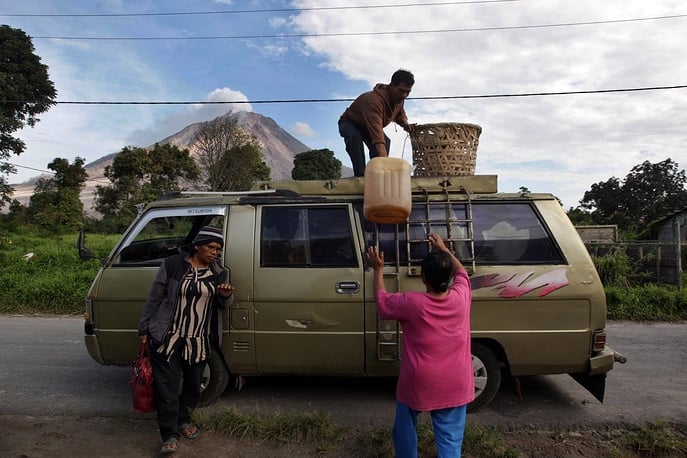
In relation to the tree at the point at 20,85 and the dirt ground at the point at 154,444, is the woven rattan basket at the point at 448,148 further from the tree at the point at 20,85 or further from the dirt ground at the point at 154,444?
the tree at the point at 20,85

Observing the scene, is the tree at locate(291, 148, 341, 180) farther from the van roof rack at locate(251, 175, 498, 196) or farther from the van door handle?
the van door handle

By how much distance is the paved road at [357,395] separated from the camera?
3.80 m

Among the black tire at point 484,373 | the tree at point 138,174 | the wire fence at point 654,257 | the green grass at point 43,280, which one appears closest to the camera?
the black tire at point 484,373

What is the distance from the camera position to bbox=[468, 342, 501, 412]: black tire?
3693 millimetres

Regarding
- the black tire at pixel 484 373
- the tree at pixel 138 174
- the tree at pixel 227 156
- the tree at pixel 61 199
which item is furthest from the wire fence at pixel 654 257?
the tree at pixel 227 156

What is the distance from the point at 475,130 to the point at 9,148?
2449 centimetres

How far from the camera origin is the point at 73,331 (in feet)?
23.1

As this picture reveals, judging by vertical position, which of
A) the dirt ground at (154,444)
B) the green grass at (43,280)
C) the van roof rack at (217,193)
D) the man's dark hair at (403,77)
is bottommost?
the dirt ground at (154,444)

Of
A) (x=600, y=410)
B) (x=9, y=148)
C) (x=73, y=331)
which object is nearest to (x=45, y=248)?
(x=73, y=331)

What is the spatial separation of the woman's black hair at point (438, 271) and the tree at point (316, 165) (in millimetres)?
33608

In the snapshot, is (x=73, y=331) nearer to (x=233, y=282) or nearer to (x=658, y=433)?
(x=233, y=282)

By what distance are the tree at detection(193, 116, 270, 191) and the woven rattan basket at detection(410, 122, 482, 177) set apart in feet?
101

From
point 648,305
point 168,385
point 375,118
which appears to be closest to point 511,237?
point 375,118

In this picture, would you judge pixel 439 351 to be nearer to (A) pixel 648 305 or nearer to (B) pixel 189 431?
(B) pixel 189 431
